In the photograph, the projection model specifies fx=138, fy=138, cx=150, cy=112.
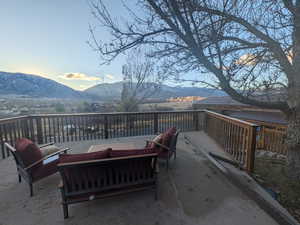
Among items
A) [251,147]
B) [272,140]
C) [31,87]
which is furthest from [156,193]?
[31,87]

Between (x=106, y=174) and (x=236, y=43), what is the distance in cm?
391

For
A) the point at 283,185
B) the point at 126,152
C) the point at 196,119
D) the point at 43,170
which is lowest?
the point at 283,185

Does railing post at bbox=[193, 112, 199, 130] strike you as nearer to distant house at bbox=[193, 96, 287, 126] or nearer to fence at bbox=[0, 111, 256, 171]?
fence at bbox=[0, 111, 256, 171]

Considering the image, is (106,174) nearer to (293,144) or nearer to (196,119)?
(293,144)

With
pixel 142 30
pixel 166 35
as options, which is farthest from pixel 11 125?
pixel 166 35

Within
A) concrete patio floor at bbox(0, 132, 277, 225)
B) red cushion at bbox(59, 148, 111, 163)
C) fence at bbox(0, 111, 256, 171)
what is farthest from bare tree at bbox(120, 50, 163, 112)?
red cushion at bbox(59, 148, 111, 163)

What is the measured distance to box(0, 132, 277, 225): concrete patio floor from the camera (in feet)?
5.51

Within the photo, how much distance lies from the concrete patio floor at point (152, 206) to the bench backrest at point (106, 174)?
0.31 m

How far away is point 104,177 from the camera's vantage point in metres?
1.78

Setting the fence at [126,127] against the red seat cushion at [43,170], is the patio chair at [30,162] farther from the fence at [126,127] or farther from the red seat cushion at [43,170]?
the fence at [126,127]

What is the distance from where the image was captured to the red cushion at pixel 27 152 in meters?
2.09

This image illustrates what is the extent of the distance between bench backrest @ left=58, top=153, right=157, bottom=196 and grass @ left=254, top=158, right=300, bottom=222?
263cm

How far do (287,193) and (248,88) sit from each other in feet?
7.57

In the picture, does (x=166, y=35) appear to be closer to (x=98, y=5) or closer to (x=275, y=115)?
(x=98, y=5)
